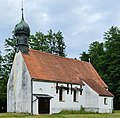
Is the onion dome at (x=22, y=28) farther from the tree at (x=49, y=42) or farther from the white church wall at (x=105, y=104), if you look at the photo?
the tree at (x=49, y=42)

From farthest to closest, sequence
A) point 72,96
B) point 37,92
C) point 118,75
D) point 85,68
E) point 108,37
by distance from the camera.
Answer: point 108,37 < point 118,75 < point 85,68 < point 72,96 < point 37,92

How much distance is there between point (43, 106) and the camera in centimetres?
4041

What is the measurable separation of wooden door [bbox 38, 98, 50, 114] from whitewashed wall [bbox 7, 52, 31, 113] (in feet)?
4.28

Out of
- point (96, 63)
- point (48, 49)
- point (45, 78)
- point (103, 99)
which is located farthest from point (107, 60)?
point (45, 78)

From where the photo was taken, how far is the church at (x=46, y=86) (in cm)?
4015

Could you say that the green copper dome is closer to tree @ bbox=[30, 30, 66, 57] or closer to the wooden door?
the wooden door

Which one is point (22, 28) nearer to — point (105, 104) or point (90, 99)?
point (90, 99)

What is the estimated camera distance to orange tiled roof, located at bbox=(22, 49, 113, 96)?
137ft

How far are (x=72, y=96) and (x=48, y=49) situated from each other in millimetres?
26224

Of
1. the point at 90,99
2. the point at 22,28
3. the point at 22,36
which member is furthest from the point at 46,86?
the point at 90,99

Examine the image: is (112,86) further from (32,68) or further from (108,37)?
(32,68)

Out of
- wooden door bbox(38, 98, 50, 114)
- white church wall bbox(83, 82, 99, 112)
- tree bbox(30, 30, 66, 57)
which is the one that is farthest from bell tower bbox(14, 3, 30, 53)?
tree bbox(30, 30, 66, 57)

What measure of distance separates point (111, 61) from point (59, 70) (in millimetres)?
23639

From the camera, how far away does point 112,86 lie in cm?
6450
